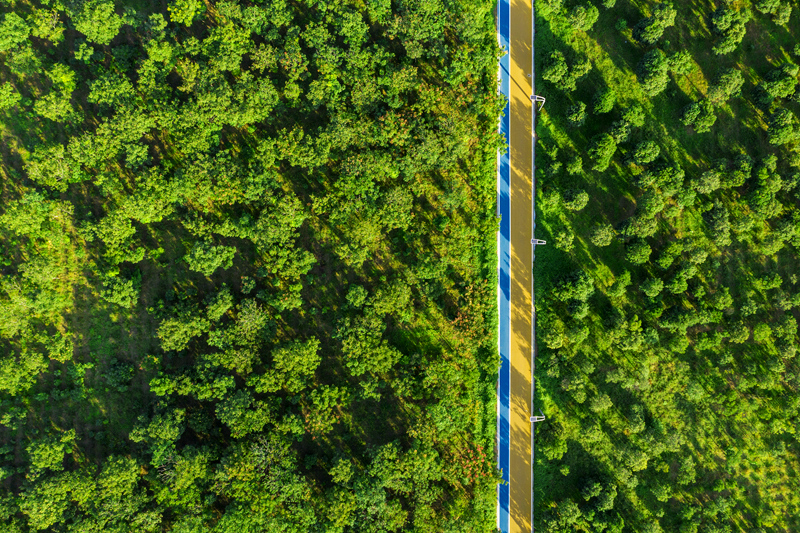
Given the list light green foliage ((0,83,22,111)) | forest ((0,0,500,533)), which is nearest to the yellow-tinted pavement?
forest ((0,0,500,533))

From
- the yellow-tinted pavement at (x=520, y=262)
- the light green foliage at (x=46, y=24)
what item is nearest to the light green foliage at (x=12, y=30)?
the light green foliage at (x=46, y=24)

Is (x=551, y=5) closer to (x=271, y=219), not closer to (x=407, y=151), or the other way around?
(x=407, y=151)

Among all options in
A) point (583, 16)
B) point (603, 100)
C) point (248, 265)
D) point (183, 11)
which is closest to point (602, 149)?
point (603, 100)

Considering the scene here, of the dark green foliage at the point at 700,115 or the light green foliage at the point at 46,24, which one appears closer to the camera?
the light green foliage at the point at 46,24

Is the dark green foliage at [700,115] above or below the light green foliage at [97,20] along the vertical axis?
below

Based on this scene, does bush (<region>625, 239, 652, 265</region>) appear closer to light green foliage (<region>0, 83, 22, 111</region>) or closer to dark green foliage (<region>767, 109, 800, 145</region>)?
dark green foliage (<region>767, 109, 800, 145</region>)

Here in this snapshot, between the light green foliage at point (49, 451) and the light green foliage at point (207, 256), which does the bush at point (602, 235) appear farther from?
the light green foliage at point (49, 451)

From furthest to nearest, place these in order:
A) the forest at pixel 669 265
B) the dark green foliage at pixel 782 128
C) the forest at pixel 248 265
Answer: the dark green foliage at pixel 782 128 < the forest at pixel 669 265 < the forest at pixel 248 265
